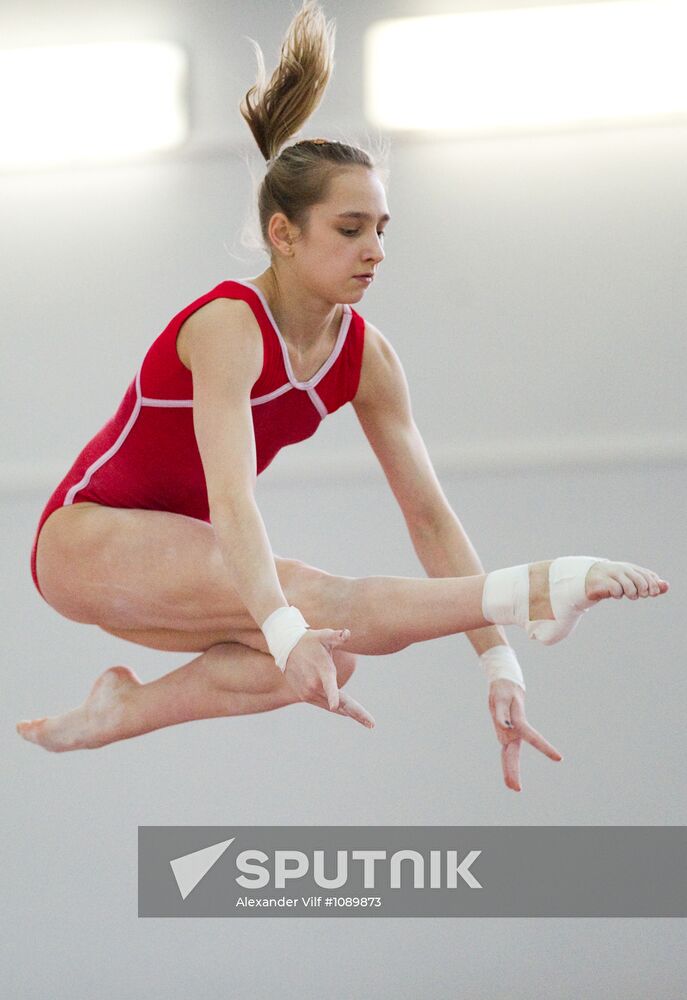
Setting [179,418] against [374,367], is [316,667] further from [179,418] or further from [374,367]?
[374,367]

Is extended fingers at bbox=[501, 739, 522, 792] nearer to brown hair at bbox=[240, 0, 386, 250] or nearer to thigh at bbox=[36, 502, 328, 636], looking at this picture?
thigh at bbox=[36, 502, 328, 636]

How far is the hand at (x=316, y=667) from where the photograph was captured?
1.58 m

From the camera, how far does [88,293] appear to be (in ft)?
9.93

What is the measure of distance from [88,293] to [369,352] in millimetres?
1115

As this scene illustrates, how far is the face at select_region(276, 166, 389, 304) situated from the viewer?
6.40 feet

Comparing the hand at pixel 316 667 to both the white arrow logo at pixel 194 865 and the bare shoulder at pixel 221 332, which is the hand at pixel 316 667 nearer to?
the bare shoulder at pixel 221 332

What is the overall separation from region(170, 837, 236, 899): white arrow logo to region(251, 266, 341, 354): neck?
1356mm

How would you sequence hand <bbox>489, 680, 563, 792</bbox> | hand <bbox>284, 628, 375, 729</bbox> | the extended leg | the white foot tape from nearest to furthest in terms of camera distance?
hand <bbox>284, 628, 375, 729</bbox> → the white foot tape → hand <bbox>489, 680, 563, 792</bbox> → the extended leg

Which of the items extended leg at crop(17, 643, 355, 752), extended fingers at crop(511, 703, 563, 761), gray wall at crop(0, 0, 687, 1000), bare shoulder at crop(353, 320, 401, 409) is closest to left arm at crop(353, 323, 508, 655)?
bare shoulder at crop(353, 320, 401, 409)

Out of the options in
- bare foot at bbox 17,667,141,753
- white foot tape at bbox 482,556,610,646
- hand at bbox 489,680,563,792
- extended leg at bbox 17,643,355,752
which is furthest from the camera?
bare foot at bbox 17,667,141,753

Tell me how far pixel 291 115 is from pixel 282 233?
253mm

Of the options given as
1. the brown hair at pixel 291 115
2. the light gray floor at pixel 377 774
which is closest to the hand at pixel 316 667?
the brown hair at pixel 291 115

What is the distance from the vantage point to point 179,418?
202 cm

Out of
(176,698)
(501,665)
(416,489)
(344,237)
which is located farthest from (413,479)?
(176,698)
